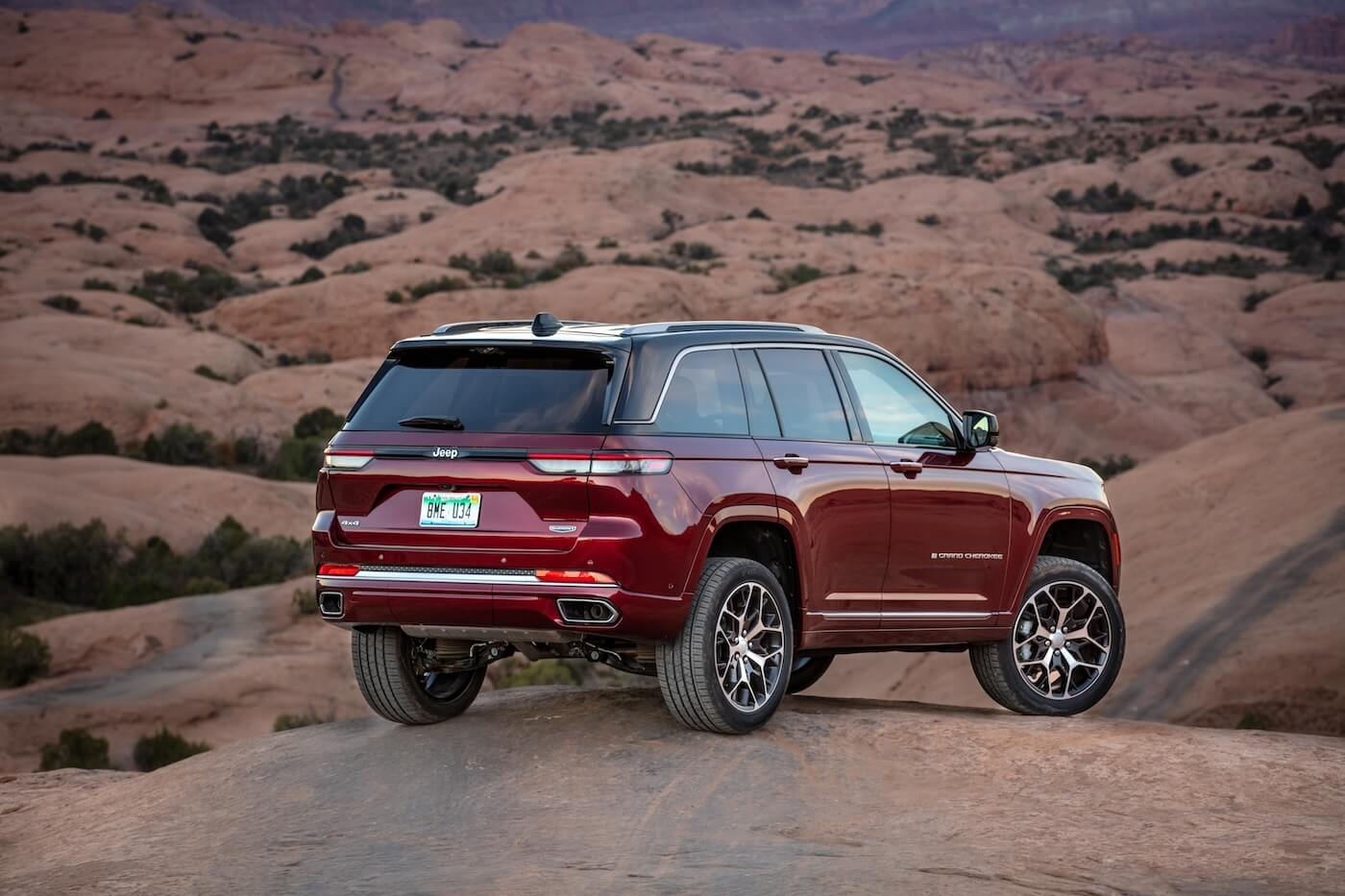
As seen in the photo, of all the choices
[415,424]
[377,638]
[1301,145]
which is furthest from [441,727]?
[1301,145]

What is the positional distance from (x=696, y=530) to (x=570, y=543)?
59cm

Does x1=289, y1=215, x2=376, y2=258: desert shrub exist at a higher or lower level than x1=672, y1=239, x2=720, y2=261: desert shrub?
higher

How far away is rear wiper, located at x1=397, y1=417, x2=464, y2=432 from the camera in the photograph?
7230mm

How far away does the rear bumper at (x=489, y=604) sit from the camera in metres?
6.95

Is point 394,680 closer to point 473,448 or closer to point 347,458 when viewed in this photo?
point 347,458

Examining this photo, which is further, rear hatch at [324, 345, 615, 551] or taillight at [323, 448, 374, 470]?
taillight at [323, 448, 374, 470]

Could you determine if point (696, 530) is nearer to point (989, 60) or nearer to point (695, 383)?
point (695, 383)

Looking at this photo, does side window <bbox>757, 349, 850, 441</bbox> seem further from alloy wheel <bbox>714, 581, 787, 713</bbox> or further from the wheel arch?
alloy wheel <bbox>714, 581, 787, 713</bbox>

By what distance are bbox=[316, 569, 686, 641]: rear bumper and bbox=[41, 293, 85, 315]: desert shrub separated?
124 feet

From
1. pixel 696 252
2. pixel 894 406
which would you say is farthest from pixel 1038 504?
pixel 696 252

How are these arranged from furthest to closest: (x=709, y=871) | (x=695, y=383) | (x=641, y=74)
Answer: (x=641, y=74), (x=695, y=383), (x=709, y=871)

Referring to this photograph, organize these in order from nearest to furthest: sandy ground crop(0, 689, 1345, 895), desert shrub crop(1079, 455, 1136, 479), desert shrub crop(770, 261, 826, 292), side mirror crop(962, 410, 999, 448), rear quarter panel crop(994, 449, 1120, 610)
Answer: sandy ground crop(0, 689, 1345, 895) → side mirror crop(962, 410, 999, 448) → rear quarter panel crop(994, 449, 1120, 610) → desert shrub crop(1079, 455, 1136, 479) → desert shrub crop(770, 261, 826, 292)

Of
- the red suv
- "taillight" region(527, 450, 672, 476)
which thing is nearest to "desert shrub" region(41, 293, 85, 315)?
the red suv

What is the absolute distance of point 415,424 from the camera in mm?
7344
